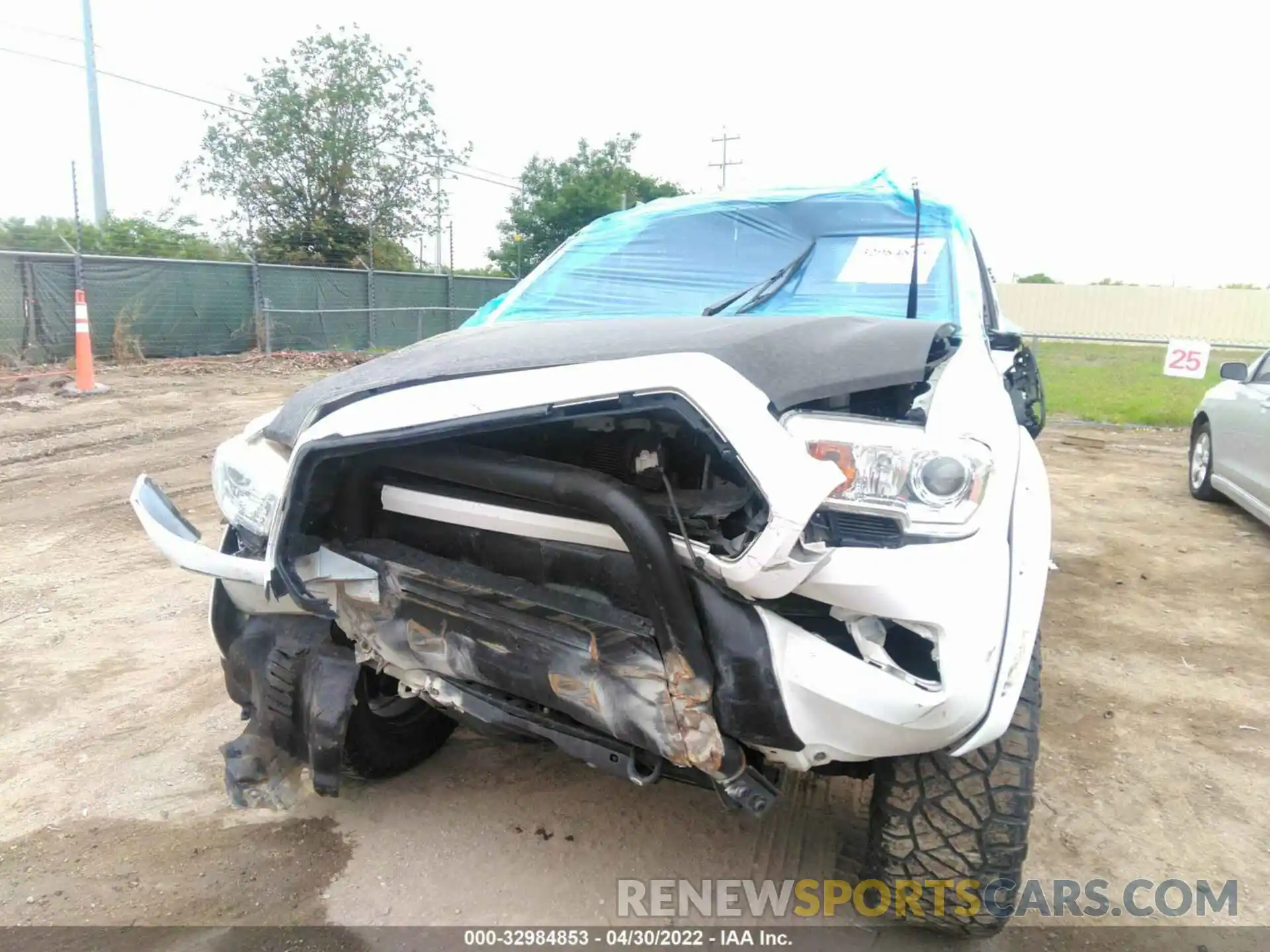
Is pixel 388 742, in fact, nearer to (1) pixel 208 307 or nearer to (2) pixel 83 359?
(2) pixel 83 359

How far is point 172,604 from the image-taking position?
4105 mm

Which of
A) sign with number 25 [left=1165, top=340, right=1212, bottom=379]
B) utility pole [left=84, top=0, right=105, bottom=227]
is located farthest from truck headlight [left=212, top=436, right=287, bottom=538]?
utility pole [left=84, top=0, right=105, bottom=227]

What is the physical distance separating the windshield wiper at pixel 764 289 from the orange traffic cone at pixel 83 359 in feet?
31.5

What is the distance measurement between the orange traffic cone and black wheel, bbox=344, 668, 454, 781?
9.25 metres

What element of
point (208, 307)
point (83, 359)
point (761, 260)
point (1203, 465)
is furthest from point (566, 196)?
point (761, 260)

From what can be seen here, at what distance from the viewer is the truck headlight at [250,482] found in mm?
1979

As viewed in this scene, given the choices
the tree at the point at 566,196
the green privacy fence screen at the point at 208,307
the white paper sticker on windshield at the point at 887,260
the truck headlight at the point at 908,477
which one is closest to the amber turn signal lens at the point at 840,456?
the truck headlight at the point at 908,477

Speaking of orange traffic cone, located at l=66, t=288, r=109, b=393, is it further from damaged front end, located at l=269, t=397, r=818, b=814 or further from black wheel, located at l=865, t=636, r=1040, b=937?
black wheel, located at l=865, t=636, r=1040, b=937

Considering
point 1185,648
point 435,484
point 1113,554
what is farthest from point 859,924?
point 1113,554

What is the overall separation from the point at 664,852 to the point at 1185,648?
9.18 feet

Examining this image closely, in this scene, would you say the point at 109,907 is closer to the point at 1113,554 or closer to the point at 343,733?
the point at 343,733

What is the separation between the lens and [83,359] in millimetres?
10133

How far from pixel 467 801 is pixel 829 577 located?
1.66m

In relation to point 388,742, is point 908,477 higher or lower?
higher
